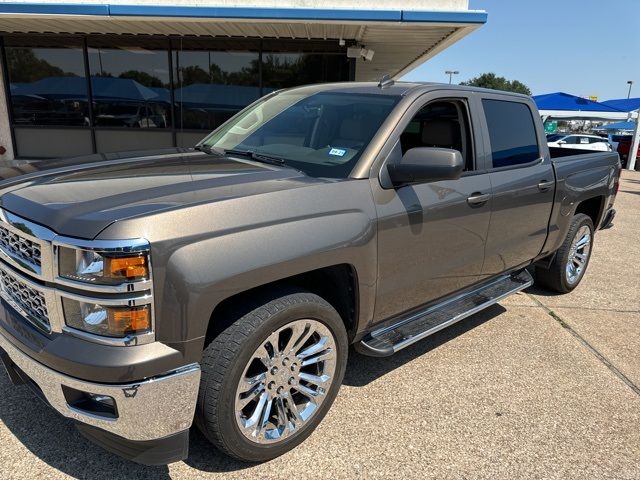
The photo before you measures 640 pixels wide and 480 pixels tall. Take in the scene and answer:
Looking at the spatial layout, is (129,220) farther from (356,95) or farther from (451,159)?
(356,95)

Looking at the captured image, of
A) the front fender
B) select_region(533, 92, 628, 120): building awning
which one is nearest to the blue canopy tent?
select_region(533, 92, 628, 120): building awning

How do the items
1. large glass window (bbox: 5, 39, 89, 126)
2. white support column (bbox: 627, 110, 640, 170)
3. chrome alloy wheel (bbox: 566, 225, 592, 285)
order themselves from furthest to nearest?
white support column (bbox: 627, 110, 640, 170)
large glass window (bbox: 5, 39, 89, 126)
chrome alloy wheel (bbox: 566, 225, 592, 285)

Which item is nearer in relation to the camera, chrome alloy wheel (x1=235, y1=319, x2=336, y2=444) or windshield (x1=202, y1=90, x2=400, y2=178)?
chrome alloy wheel (x1=235, y1=319, x2=336, y2=444)

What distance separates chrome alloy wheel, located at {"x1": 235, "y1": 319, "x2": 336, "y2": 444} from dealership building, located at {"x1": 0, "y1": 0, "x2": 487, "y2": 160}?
28.3 feet

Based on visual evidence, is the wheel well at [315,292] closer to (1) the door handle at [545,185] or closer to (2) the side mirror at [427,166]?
(2) the side mirror at [427,166]

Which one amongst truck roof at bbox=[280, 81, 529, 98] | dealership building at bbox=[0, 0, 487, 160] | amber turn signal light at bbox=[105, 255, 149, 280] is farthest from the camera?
dealership building at bbox=[0, 0, 487, 160]

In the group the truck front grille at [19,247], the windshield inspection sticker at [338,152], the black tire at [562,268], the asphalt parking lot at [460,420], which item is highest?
the windshield inspection sticker at [338,152]

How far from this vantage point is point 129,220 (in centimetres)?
187

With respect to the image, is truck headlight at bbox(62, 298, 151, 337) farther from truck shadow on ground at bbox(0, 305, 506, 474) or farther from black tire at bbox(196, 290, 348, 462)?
truck shadow on ground at bbox(0, 305, 506, 474)

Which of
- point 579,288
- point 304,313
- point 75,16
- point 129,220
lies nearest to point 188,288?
point 129,220

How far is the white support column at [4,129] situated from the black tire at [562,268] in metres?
12.2

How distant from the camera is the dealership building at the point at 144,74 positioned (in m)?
10.6

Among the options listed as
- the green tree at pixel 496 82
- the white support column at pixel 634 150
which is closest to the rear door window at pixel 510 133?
the white support column at pixel 634 150

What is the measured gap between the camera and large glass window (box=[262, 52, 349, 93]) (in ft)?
36.4
